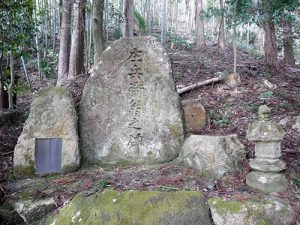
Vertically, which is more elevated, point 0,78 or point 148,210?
point 0,78

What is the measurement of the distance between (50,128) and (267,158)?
3.07 meters

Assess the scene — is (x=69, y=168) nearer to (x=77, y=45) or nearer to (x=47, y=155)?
(x=47, y=155)

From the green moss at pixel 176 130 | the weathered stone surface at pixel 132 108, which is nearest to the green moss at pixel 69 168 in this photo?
the weathered stone surface at pixel 132 108

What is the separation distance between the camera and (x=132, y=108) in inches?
184

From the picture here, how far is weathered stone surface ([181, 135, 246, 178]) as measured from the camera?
153 inches

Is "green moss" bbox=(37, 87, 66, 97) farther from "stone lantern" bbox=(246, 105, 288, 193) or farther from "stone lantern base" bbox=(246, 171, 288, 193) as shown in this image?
"stone lantern base" bbox=(246, 171, 288, 193)

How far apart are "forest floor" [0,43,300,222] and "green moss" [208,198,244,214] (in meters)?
0.16

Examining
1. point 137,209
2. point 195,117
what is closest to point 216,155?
point 137,209

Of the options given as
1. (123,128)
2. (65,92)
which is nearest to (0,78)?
(65,92)

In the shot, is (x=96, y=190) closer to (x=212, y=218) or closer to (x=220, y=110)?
(x=212, y=218)

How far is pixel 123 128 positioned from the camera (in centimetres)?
463

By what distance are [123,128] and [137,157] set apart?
1.67ft

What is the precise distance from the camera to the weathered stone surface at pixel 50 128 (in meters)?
4.21

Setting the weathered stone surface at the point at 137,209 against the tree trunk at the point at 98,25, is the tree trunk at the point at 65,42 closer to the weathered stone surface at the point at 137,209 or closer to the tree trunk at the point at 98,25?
the tree trunk at the point at 98,25
